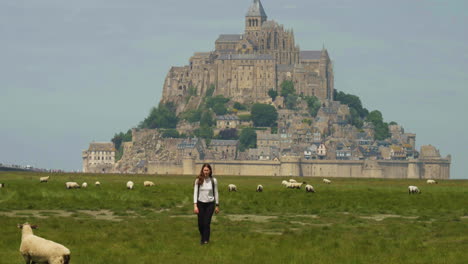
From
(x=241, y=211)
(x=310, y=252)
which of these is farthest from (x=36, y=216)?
(x=310, y=252)

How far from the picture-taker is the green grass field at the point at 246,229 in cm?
2798

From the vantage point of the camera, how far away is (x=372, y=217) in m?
42.7

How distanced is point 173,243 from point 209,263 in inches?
165

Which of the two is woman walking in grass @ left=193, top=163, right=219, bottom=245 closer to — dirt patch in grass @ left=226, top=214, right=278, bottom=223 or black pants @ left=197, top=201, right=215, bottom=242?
black pants @ left=197, top=201, right=215, bottom=242

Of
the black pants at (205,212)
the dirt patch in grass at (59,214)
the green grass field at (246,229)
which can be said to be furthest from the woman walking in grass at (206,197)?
the dirt patch in grass at (59,214)

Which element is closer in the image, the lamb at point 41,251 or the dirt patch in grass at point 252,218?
the lamb at point 41,251

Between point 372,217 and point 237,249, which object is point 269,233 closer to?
point 237,249

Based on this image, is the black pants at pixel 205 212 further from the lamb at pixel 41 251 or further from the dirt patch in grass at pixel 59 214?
the dirt patch in grass at pixel 59 214

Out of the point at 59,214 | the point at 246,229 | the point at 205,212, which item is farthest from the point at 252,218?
the point at 205,212

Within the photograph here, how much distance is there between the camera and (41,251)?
901 inches

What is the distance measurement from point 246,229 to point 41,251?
44.7ft

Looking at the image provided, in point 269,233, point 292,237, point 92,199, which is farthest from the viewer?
point 92,199

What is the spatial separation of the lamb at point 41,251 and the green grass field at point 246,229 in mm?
2486

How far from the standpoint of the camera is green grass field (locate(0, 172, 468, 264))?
2798cm
